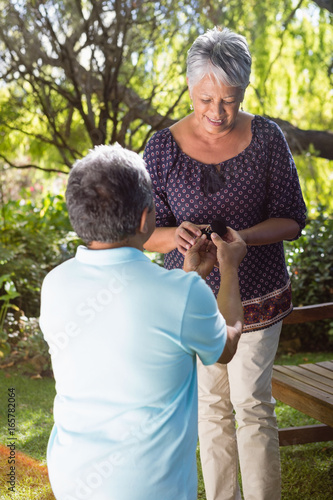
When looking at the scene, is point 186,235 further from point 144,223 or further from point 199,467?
point 199,467

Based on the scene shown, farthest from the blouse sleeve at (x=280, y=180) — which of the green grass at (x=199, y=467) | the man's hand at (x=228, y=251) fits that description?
the green grass at (x=199, y=467)

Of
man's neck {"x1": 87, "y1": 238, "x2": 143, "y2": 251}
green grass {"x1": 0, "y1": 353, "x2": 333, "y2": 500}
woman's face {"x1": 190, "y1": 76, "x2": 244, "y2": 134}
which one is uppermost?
woman's face {"x1": 190, "y1": 76, "x2": 244, "y2": 134}

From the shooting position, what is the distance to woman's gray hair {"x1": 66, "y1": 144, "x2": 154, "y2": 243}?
56.7 inches

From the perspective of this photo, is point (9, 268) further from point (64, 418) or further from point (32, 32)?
point (64, 418)

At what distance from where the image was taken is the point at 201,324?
144cm

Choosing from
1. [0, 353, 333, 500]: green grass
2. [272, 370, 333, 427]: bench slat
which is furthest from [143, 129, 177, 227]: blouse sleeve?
[0, 353, 333, 500]: green grass

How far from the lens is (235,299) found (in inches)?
67.1

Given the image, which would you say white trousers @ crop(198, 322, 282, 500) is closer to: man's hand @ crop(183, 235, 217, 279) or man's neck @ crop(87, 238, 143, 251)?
man's hand @ crop(183, 235, 217, 279)

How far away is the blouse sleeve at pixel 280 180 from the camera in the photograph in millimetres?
2354

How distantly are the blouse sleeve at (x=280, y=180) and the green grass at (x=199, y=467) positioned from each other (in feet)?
4.65

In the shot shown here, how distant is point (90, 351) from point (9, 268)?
13.4ft

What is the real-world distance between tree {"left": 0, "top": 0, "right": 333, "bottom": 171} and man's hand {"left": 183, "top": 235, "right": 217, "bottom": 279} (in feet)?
12.1

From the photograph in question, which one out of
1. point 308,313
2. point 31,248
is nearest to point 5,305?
point 31,248

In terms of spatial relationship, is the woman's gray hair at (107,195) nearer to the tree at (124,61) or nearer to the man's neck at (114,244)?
the man's neck at (114,244)
